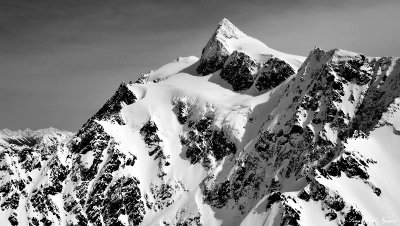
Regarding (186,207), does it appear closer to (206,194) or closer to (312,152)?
(206,194)

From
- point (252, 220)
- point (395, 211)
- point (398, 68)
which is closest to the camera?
point (395, 211)

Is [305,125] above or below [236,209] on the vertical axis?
above

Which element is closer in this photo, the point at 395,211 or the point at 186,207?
the point at 395,211

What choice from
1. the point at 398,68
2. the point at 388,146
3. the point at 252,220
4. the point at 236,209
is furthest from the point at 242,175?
the point at 398,68

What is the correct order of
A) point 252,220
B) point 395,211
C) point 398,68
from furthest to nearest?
point 398,68 → point 252,220 → point 395,211

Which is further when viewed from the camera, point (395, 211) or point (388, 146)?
point (388, 146)

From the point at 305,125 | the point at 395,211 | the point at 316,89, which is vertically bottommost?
the point at 395,211

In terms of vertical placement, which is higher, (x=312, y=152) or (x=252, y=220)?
(x=312, y=152)

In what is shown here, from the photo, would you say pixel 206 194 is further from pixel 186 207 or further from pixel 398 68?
pixel 398 68

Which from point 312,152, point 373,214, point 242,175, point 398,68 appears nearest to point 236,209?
point 242,175
